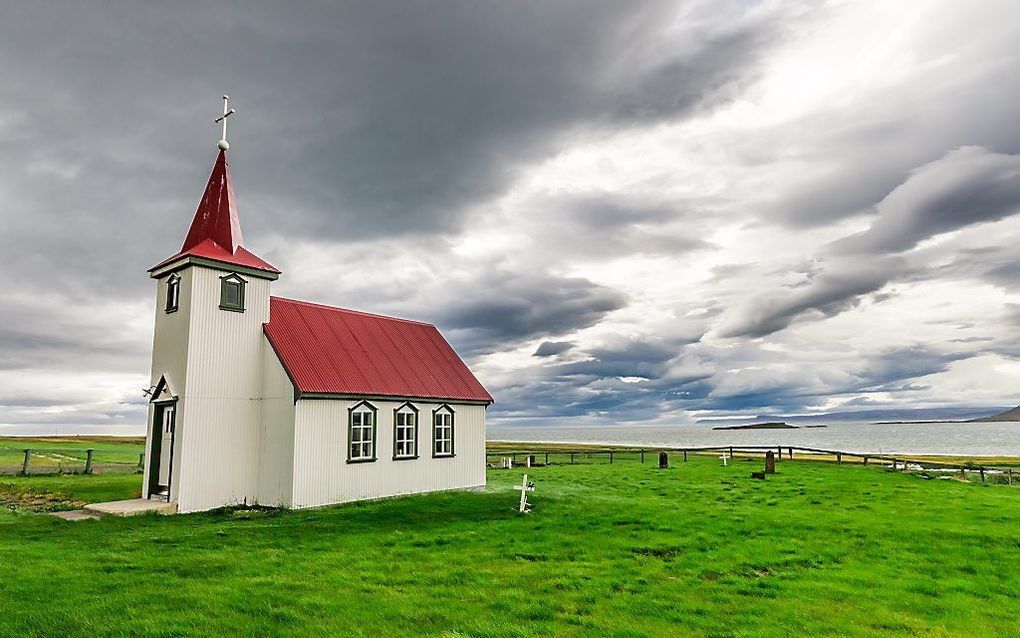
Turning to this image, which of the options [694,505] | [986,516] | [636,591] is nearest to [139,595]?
[636,591]

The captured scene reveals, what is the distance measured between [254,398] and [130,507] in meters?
4.66

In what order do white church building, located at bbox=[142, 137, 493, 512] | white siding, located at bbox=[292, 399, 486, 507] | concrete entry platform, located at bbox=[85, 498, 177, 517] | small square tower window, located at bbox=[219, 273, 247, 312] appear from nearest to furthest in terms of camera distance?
concrete entry platform, located at bbox=[85, 498, 177, 517] → white church building, located at bbox=[142, 137, 493, 512] → white siding, located at bbox=[292, 399, 486, 507] → small square tower window, located at bbox=[219, 273, 247, 312]

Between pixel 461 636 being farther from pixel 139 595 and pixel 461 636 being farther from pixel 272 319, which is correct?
pixel 272 319

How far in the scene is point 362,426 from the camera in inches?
916

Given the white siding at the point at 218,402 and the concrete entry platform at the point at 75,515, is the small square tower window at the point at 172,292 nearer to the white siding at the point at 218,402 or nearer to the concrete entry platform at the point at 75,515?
the white siding at the point at 218,402

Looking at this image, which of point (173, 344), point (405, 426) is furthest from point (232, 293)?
point (405, 426)

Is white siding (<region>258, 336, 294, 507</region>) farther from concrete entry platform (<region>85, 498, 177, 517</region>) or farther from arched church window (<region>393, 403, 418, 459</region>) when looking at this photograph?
arched church window (<region>393, 403, 418, 459</region>)

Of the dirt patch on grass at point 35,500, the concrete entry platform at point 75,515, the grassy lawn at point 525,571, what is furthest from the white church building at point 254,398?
the dirt patch on grass at point 35,500

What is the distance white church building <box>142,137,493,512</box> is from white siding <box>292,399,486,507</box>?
0.04m

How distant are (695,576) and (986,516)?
1255cm

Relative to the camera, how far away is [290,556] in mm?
13086

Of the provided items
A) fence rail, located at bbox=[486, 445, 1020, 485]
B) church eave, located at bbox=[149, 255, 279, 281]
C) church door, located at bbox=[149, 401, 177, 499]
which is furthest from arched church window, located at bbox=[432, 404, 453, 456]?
fence rail, located at bbox=[486, 445, 1020, 485]

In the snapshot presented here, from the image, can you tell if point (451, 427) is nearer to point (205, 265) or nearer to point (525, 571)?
point (205, 265)

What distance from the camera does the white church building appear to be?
2077cm
